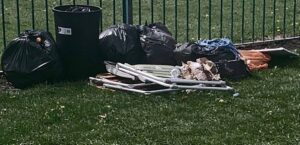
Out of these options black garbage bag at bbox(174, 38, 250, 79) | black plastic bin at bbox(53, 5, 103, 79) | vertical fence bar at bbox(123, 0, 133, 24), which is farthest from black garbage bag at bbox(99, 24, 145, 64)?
vertical fence bar at bbox(123, 0, 133, 24)

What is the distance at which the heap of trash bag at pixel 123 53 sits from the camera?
24.0 ft

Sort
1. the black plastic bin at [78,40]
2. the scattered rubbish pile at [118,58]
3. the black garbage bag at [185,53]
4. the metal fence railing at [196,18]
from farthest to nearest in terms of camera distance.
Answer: the metal fence railing at [196,18] → the black garbage bag at [185,53] → the black plastic bin at [78,40] → the scattered rubbish pile at [118,58]

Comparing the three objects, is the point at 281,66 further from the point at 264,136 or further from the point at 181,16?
the point at 181,16

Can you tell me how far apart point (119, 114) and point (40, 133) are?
837 millimetres

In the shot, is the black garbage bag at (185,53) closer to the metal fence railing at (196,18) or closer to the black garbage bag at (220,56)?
the black garbage bag at (220,56)

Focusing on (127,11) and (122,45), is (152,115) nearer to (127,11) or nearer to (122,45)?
(122,45)

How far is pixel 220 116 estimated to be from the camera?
6.32 metres

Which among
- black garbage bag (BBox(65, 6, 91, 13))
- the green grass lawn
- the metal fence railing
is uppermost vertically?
black garbage bag (BBox(65, 6, 91, 13))

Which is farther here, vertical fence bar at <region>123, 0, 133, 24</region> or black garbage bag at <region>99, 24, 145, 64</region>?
vertical fence bar at <region>123, 0, 133, 24</region>

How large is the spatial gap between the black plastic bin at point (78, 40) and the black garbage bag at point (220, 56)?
0.95 metres

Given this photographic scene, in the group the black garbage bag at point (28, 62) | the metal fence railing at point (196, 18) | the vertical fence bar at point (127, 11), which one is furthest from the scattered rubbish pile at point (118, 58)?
the metal fence railing at point (196, 18)

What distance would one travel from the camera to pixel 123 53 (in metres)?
7.71

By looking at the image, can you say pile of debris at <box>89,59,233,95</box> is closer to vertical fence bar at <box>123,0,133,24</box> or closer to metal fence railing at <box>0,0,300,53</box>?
vertical fence bar at <box>123,0,133,24</box>

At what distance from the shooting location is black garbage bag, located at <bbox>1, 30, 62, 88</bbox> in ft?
23.9
